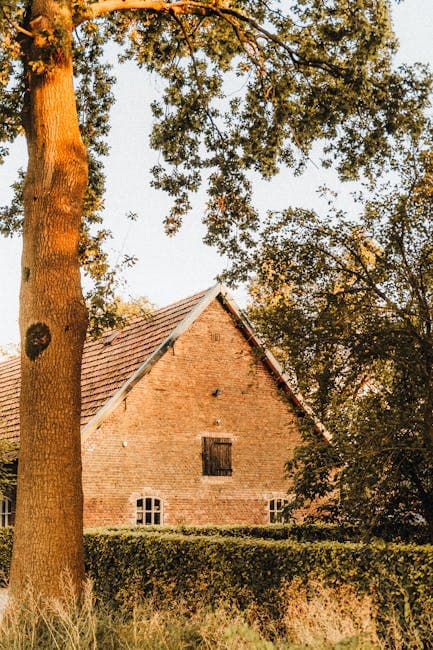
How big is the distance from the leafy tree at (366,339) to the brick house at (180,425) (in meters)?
9.35

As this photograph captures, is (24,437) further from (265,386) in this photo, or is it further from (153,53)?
(265,386)

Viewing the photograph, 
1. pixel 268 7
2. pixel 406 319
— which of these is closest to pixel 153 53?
pixel 268 7

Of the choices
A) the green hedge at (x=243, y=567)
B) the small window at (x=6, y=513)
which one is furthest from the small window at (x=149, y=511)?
the green hedge at (x=243, y=567)

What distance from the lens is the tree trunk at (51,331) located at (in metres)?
9.84

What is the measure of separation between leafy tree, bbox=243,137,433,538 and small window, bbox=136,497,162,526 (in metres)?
10.8

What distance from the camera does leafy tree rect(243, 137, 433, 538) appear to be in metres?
11.6

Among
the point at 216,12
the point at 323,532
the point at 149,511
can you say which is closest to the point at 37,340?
the point at 216,12

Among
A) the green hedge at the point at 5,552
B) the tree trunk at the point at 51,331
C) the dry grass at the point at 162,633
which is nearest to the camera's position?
the dry grass at the point at 162,633

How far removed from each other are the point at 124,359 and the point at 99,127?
10095mm

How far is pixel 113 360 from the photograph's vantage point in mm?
25094

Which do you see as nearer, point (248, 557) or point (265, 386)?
point (248, 557)

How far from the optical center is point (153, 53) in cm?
1548

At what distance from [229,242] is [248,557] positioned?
18.5 ft

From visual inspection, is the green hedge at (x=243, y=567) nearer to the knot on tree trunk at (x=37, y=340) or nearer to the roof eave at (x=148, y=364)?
the knot on tree trunk at (x=37, y=340)
